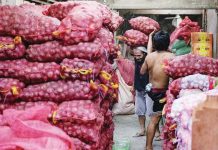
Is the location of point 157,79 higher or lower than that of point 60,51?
lower

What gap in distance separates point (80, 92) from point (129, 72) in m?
7.08

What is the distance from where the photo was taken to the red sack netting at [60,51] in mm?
3740

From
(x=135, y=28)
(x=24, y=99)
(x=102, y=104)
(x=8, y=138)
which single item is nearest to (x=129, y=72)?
(x=135, y=28)

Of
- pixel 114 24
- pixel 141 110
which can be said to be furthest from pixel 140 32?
pixel 114 24

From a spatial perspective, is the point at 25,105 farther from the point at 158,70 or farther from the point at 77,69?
the point at 158,70

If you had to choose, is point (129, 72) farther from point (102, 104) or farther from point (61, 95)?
point (61, 95)

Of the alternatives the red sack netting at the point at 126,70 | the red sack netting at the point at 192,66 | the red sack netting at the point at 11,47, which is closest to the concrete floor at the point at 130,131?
the red sack netting at the point at 126,70

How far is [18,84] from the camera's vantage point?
3.82 metres

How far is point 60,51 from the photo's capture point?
3789mm

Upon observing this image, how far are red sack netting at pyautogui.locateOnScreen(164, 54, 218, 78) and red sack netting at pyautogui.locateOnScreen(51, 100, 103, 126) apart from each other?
198cm

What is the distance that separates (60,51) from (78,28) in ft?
0.90

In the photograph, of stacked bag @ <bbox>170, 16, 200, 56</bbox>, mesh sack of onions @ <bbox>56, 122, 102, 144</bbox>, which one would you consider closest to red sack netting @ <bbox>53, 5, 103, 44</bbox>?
mesh sack of onions @ <bbox>56, 122, 102, 144</bbox>

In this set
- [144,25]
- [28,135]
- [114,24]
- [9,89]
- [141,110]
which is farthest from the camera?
[144,25]

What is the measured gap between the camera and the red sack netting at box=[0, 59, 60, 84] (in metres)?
3.79
